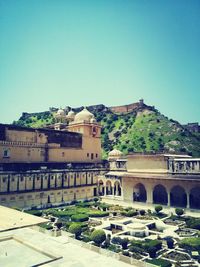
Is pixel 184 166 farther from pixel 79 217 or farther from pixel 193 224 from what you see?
pixel 79 217

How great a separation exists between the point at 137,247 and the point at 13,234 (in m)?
9.41

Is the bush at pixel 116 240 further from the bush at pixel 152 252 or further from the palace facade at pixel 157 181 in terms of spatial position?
the palace facade at pixel 157 181

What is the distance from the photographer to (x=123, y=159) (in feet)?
166

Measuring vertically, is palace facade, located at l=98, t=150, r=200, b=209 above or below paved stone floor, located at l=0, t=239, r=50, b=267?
above

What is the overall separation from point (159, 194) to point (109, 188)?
366 inches

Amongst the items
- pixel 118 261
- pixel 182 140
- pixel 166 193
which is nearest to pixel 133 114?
pixel 182 140

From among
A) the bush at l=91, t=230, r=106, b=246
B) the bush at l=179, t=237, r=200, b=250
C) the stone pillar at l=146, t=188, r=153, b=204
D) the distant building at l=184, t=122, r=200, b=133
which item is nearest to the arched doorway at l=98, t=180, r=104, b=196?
the stone pillar at l=146, t=188, r=153, b=204

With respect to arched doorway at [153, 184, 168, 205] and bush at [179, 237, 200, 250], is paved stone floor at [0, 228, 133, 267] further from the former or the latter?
arched doorway at [153, 184, 168, 205]

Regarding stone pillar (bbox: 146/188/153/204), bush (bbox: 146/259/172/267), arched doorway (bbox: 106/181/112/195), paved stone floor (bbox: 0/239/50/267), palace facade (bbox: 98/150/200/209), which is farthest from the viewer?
arched doorway (bbox: 106/181/112/195)

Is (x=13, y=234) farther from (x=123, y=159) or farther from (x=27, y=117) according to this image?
(x=27, y=117)

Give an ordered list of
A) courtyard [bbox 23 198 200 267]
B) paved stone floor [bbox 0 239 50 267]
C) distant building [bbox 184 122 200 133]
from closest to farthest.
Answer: paved stone floor [bbox 0 239 50 267], courtyard [bbox 23 198 200 267], distant building [bbox 184 122 200 133]

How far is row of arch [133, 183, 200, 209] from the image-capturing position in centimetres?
3881

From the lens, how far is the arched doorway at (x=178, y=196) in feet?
132

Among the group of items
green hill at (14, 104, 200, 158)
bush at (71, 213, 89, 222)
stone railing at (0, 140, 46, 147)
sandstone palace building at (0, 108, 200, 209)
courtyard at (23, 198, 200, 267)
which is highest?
green hill at (14, 104, 200, 158)
